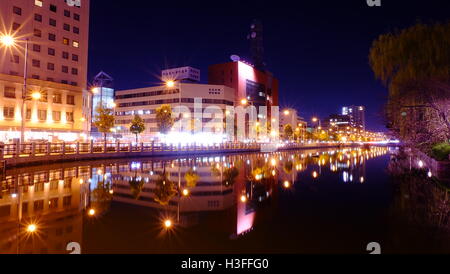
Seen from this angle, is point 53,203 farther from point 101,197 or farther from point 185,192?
point 185,192

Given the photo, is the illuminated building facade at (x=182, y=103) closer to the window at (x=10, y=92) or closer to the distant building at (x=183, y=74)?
the distant building at (x=183, y=74)

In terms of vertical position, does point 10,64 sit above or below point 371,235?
above

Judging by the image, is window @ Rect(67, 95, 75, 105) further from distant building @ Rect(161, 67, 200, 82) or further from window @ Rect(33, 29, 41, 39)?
distant building @ Rect(161, 67, 200, 82)

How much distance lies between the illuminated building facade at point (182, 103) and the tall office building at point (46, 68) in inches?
1446

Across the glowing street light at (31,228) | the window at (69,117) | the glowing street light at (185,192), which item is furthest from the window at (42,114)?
the glowing street light at (31,228)

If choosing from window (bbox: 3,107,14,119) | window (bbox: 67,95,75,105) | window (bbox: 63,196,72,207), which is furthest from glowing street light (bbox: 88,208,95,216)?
window (bbox: 67,95,75,105)

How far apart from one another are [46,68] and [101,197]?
163 feet

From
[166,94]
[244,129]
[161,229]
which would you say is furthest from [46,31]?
[244,129]

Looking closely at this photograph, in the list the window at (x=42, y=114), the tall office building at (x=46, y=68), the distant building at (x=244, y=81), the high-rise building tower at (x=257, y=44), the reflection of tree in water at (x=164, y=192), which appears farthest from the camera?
the high-rise building tower at (x=257, y=44)

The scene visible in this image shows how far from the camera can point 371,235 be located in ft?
17.7

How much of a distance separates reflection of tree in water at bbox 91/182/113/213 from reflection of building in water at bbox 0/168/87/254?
12.3 inches

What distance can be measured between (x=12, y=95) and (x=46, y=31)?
13.1 m

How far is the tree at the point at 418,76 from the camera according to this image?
57.3ft
